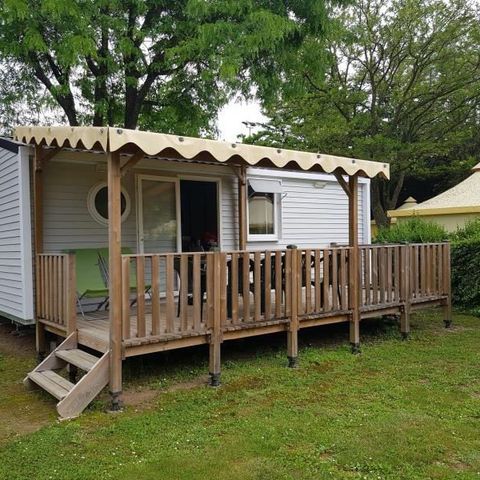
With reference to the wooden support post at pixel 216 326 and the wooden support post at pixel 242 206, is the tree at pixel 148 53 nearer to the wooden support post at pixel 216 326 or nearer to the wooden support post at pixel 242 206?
the wooden support post at pixel 242 206

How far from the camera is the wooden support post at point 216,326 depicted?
15.2ft

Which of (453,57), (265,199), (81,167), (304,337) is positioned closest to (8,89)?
(81,167)

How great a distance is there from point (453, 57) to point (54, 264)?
14.4 meters

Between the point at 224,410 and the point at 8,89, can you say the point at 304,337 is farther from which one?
the point at 8,89

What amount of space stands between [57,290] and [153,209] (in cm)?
226

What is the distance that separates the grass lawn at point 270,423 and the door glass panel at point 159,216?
1871 millimetres

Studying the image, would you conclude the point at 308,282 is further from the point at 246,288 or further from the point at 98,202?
the point at 98,202

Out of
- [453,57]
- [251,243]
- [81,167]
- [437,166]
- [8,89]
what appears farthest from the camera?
[437,166]

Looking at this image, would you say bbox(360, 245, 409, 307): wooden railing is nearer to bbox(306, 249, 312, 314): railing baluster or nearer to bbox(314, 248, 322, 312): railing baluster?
bbox(314, 248, 322, 312): railing baluster

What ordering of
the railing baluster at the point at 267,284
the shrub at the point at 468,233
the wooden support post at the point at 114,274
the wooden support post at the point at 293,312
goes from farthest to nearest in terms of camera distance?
the shrub at the point at 468,233 < the wooden support post at the point at 293,312 < the railing baluster at the point at 267,284 < the wooden support post at the point at 114,274

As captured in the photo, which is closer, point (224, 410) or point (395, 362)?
point (224, 410)

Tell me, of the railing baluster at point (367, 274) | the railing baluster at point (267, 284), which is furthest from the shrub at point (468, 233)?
the railing baluster at point (267, 284)

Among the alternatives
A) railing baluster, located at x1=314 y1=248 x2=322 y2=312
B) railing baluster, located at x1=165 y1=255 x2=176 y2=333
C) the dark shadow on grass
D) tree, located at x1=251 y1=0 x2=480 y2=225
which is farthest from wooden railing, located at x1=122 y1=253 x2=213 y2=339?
tree, located at x1=251 y1=0 x2=480 y2=225

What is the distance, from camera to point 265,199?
8219 millimetres
